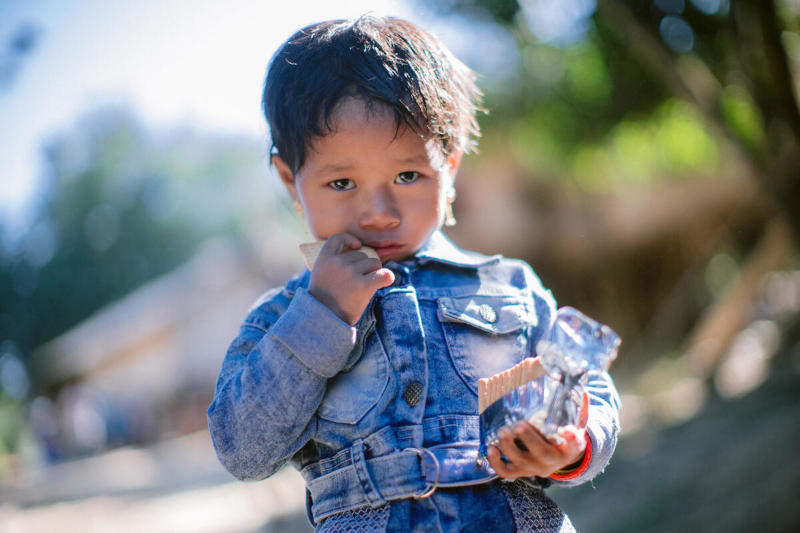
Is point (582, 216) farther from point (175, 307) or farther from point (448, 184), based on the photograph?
point (448, 184)

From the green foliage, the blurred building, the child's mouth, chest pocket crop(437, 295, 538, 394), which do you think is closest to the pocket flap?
chest pocket crop(437, 295, 538, 394)

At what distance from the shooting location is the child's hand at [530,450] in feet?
3.69

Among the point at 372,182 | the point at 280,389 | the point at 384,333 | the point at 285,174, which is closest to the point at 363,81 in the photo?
the point at 372,182

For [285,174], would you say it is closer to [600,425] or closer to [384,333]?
[384,333]

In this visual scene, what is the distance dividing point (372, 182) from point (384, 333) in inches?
12.1

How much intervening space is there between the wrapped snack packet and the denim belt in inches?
6.6

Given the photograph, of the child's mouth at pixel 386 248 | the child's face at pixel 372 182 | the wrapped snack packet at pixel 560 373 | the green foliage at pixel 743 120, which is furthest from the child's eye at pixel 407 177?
the green foliage at pixel 743 120

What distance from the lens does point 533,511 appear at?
52.6 inches

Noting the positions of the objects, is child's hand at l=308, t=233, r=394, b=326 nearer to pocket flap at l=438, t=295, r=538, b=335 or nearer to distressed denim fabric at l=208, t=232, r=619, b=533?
distressed denim fabric at l=208, t=232, r=619, b=533

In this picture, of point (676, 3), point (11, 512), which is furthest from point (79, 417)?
point (676, 3)

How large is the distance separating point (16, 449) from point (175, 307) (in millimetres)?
5821

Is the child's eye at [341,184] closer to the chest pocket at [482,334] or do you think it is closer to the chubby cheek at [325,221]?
the chubby cheek at [325,221]

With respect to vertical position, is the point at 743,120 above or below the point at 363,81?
above

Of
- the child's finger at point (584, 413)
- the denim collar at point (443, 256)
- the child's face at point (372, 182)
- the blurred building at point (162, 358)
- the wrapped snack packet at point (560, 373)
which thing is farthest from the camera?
A: the blurred building at point (162, 358)
